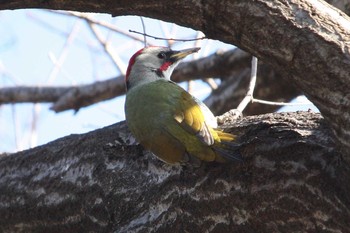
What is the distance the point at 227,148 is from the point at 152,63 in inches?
73.5

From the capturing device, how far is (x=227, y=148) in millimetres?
3199

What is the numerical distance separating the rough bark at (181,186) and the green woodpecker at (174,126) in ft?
0.21

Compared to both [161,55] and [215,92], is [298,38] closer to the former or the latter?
[161,55]

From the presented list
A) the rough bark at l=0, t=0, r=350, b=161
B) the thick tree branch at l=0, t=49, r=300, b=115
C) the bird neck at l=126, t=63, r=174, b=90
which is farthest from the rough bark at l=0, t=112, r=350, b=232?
the thick tree branch at l=0, t=49, r=300, b=115

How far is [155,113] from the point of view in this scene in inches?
152

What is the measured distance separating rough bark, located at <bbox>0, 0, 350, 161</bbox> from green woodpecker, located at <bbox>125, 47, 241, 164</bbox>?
477mm

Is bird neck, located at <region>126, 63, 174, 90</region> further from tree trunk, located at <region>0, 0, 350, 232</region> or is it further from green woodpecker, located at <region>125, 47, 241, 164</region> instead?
tree trunk, located at <region>0, 0, 350, 232</region>

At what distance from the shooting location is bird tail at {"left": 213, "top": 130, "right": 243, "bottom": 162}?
122 inches

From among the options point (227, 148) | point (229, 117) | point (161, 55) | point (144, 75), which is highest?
point (227, 148)

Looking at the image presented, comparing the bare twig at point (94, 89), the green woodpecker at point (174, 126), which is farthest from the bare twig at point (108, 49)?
the green woodpecker at point (174, 126)

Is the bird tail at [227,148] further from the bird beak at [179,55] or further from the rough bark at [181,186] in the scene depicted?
the bird beak at [179,55]

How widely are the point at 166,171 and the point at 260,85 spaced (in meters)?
2.73

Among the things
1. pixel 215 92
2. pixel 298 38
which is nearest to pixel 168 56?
pixel 215 92

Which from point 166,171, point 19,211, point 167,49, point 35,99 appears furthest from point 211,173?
point 35,99
